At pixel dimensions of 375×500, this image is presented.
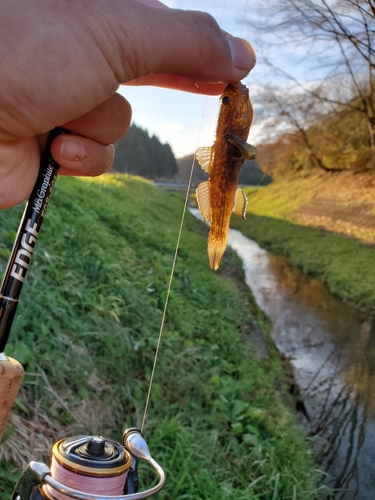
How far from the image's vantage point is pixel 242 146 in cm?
75

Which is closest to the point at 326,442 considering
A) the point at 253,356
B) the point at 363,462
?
the point at 363,462

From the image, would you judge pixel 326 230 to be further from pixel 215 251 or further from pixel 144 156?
pixel 144 156

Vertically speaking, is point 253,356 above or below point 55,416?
above

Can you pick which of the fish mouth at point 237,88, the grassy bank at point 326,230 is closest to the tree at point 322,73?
the grassy bank at point 326,230

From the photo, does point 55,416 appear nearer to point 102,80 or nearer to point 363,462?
point 363,462

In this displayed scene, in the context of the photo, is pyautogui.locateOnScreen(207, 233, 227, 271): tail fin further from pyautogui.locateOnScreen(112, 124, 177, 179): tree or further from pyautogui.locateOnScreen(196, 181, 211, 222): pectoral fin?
pyautogui.locateOnScreen(112, 124, 177, 179): tree

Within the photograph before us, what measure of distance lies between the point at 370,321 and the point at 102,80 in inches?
62.5

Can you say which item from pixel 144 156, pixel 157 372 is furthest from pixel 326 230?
pixel 144 156

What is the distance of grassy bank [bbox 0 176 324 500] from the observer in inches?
77.8

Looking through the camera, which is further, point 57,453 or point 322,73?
point 322,73

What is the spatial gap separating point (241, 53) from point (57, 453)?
66cm

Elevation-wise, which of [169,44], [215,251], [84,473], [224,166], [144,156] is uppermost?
[144,156]

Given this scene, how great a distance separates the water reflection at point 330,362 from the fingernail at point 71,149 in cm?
140

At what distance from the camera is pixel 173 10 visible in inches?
28.0
